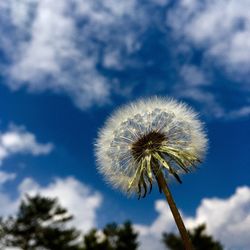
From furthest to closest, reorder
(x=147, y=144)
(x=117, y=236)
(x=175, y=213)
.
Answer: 1. (x=117, y=236)
2. (x=147, y=144)
3. (x=175, y=213)

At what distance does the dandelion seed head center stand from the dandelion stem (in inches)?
54.5

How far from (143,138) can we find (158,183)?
227cm

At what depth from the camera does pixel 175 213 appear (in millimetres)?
13844

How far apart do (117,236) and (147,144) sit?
35.3 meters

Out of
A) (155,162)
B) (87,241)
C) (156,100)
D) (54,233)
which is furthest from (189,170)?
(54,233)

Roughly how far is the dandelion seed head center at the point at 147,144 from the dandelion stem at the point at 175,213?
139 cm

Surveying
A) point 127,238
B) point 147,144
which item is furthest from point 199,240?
point 147,144

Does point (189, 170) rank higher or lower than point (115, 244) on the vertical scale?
Answer: lower

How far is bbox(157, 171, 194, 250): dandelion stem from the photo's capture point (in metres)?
12.9

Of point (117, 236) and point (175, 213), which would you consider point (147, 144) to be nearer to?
point (175, 213)

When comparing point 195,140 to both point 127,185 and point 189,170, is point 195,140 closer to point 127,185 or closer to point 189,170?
point 189,170

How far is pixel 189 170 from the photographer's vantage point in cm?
1614

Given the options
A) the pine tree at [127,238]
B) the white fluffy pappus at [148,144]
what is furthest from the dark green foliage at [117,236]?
the white fluffy pappus at [148,144]

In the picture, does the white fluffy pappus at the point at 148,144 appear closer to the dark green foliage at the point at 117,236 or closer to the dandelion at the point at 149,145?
the dandelion at the point at 149,145
